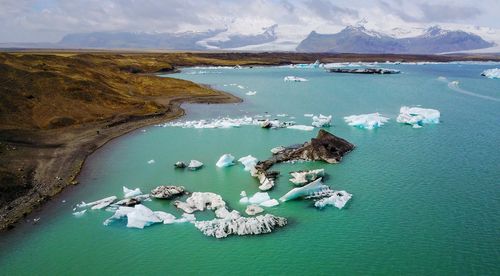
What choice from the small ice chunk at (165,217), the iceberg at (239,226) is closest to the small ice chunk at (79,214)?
the small ice chunk at (165,217)

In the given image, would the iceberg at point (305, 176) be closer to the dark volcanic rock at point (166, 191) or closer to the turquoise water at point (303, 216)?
the turquoise water at point (303, 216)

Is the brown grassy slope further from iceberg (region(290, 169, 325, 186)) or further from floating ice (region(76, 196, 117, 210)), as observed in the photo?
iceberg (region(290, 169, 325, 186))

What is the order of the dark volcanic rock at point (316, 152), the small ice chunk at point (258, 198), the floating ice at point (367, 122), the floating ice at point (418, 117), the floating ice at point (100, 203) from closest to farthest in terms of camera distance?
the floating ice at point (100, 203), the small ice chunk at point (258, 198), the dark volcanic rock at point (316, 152), the floating ice at point (367, 122), the floating ice at point (418, 117)

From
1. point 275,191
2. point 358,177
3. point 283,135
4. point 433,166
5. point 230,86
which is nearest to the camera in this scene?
point 275,191

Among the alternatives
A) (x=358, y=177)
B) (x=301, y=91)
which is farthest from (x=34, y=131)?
(x=301, y=91)

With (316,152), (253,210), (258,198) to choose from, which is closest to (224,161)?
(316,152)

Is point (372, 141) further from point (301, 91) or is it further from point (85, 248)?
point (301, 91)

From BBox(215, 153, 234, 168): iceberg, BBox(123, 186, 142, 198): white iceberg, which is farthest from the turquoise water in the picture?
BBox(123, 186, 142, 198): white iceberg
